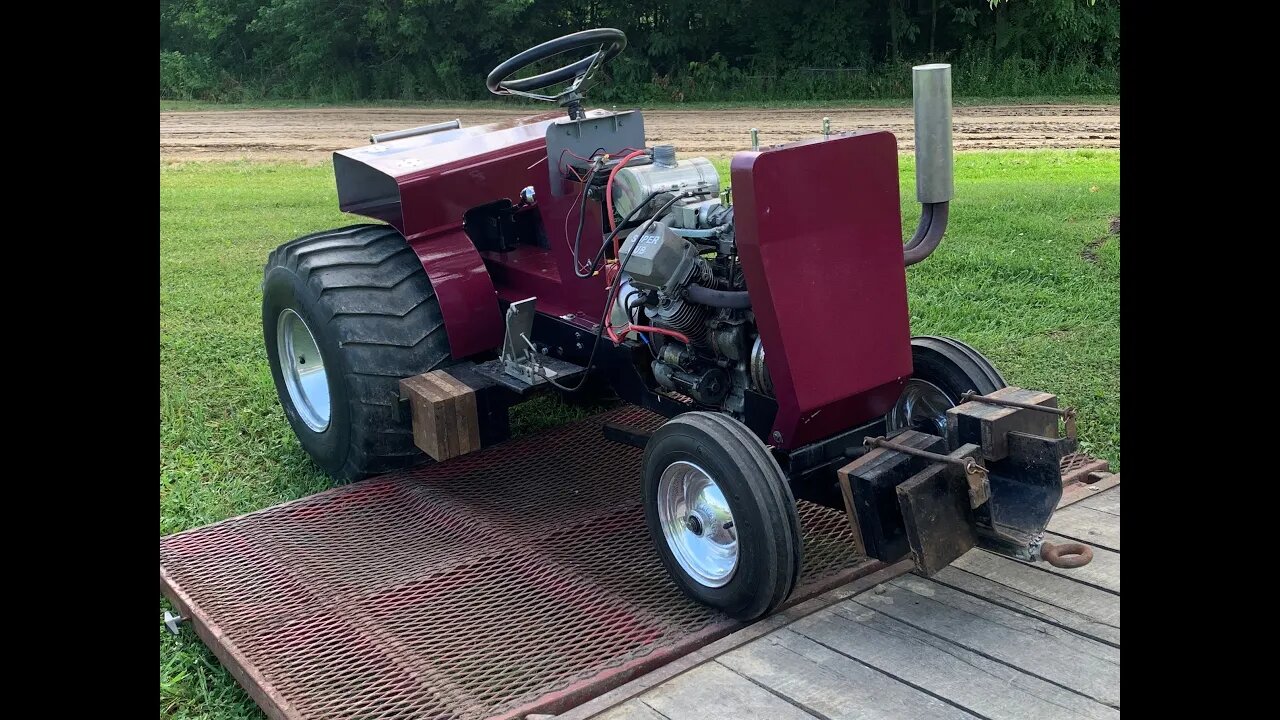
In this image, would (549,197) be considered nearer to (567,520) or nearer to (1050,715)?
(567,520)

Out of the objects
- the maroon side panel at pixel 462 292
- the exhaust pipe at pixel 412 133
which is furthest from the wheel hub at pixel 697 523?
the exhaust pipe at pixel 412 133

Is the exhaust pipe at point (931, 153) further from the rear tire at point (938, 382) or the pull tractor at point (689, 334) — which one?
the rear tire at point (938, 382)

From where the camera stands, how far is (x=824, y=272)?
3000 mm

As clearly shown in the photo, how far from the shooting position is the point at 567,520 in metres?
3.87

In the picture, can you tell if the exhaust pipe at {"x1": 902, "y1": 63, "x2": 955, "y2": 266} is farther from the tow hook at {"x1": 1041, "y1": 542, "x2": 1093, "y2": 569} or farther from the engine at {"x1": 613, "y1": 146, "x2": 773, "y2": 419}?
the tow hook at {"x1": 1041, "y1": 542, "x2": 1093, "y2": 569}

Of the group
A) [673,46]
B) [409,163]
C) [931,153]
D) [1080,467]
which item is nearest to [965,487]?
[931,153]

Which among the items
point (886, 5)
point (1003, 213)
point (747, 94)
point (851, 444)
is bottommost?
point (851, 444)

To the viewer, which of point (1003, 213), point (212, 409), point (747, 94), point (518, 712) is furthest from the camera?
point (747, 94)

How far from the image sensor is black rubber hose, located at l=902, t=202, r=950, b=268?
3.19 metres

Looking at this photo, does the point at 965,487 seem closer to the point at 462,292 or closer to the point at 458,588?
the point at 458,588

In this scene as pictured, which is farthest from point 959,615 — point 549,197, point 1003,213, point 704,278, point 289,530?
point 1003,213

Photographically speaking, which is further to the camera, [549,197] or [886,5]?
[886,5]

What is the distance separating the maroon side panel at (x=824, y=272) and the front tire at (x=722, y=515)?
0.80 feet

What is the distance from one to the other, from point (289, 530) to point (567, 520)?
0.96 metres
